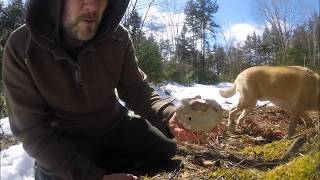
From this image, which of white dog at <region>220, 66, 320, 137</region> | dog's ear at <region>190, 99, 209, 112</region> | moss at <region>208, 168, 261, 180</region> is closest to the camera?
dog's ear at <region>190, 99, 209, 112</region>

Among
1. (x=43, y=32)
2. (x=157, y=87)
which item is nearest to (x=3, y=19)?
(x=157, y=87)

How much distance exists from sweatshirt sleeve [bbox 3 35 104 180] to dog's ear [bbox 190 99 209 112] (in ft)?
0.55

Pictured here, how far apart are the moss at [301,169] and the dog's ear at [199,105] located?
0.28 m

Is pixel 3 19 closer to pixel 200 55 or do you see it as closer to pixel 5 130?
pixel 200 55

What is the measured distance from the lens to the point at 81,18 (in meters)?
0.75

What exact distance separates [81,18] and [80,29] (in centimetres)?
2

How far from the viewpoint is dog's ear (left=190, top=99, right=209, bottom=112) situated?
72 cm

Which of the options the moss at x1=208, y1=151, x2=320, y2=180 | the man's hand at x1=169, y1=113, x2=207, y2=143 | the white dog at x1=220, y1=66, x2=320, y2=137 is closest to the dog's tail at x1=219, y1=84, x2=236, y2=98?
the white dog at x1=220, y1=66, x2=320, y2=137

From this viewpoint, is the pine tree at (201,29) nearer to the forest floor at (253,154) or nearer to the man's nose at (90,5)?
the forest floor at (253,154)

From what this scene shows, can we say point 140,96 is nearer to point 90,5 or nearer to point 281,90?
point 90,5

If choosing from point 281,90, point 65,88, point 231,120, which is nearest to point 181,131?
point 65,88

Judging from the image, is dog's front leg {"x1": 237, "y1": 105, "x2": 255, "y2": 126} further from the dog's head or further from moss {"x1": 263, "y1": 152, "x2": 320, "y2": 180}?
the dog's head

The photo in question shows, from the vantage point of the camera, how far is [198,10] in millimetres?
1001

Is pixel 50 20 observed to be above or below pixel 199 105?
above
